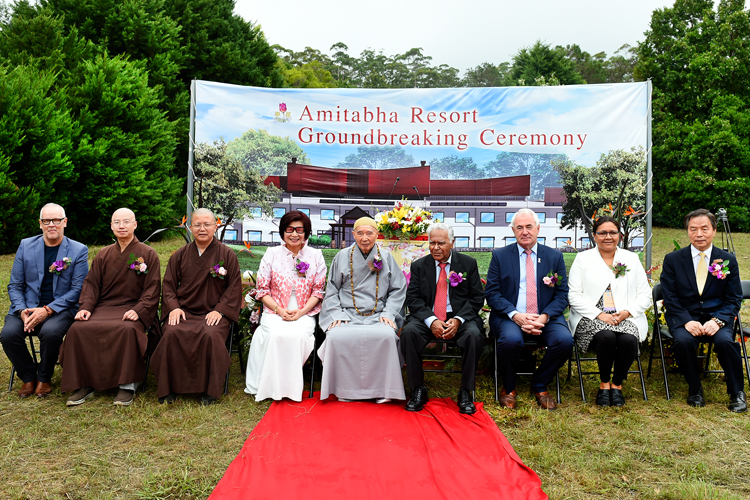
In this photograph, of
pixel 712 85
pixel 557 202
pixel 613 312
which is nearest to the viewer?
pixel 613 312

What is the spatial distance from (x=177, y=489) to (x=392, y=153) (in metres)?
4.67

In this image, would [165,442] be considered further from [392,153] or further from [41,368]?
[392,153]

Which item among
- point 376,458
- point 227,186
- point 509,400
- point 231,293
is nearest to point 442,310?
point 509,400

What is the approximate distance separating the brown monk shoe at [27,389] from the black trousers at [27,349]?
0.04m

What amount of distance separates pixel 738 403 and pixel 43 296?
20.1 ft

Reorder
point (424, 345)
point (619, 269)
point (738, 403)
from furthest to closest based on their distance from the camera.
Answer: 1. point (619, 269)
2. point (424, 345)
3. point (738, 403)

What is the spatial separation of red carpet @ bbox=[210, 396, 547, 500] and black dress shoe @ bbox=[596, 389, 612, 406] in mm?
1033

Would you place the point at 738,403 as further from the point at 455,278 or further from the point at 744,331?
the point at 455,278

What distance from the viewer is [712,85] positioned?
61.4 ft

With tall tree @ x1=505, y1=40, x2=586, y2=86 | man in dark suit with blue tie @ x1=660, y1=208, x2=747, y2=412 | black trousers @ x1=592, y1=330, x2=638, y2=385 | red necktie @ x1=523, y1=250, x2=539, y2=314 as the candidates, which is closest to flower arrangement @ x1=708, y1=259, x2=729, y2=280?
man in dark suit with blue tie @ x1=660, y1=208, x2=747, y2=412

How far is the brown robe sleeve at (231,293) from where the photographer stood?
4.80 m

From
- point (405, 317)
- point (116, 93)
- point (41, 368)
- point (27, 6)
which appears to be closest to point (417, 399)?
point (405, 317)

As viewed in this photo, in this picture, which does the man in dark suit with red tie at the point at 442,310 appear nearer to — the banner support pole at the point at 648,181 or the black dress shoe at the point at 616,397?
the black dress shoe at the point at 616,397

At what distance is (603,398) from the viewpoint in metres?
4.43
